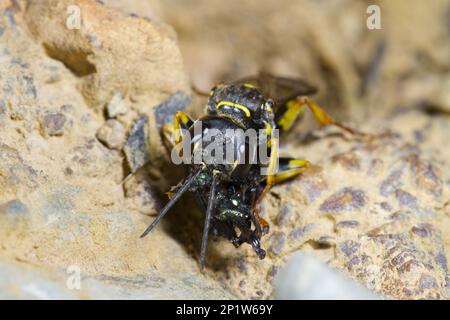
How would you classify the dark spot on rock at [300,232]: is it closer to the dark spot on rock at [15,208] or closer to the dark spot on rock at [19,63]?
the dark spot on rock at [15,208]

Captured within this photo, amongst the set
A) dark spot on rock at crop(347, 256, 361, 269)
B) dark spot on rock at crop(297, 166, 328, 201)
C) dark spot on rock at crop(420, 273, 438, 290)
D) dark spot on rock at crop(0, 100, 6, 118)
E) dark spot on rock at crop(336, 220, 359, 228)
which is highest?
dark spot on rock at crop(0, 100, 6, 118)

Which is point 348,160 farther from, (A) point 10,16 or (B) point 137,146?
(A) point 10,16

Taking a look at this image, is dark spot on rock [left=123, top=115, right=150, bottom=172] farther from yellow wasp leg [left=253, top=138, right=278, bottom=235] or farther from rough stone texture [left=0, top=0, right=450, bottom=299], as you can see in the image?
yellow wasp leg [left=253, top=138, right=278, bottom=235]

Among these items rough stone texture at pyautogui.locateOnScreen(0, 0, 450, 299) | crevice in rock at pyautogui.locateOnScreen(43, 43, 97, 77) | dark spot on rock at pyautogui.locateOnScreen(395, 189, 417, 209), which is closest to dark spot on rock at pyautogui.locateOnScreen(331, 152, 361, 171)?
rough stone texture at pyautogui.locateOnScreen(0, 0, 450, 299)

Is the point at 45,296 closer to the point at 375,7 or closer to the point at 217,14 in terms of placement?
the point at 217,14

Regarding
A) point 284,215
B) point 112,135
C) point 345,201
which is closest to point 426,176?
point 345,201
